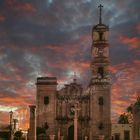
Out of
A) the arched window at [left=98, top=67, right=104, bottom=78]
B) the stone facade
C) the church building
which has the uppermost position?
the arched window at [left=98, top=67, right=104, bottom=78]

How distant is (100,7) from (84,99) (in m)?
14.1

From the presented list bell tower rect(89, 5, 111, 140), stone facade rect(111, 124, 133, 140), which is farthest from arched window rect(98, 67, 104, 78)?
stone facade rect(111, 124, 133, 140)

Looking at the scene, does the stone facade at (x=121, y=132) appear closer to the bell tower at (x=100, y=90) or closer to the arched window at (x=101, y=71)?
the bell tower at (x=100, y=90)

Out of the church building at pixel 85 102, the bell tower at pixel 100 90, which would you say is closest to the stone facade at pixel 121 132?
the bell tower at pixel 100 90

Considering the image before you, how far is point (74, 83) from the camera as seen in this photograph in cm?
7006

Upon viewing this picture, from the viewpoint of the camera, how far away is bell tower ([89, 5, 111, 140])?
67.2 metres

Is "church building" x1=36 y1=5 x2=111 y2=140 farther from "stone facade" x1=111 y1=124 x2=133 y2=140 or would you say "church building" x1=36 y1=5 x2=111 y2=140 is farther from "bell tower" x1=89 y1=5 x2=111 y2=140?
"stone facade" x1=111 y1=124 x2=133 y2=140

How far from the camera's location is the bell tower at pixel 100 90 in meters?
67.2

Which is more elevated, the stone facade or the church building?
the church building

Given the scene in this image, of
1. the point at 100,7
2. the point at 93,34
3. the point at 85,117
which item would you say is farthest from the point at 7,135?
the point at 100,7

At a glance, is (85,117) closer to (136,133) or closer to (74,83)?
(74,83)

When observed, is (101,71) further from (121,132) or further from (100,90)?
(121,132)

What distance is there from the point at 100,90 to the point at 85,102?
3.18 meters

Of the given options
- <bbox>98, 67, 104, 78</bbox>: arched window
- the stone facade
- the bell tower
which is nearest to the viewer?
the bell tower
